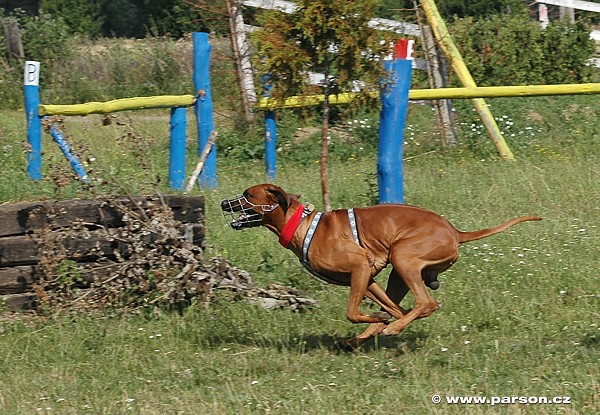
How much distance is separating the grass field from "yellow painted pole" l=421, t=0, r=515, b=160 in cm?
293

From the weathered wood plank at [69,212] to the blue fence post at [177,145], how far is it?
11.3ft

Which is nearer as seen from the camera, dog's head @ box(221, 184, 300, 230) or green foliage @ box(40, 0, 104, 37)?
dog's head @ box(221, 184, 300, 230)

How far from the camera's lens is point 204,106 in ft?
39.8

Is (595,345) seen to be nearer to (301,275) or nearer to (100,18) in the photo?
(301,275)

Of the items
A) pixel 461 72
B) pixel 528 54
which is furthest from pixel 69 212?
pixel 528 54

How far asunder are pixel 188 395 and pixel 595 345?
8.76 ft

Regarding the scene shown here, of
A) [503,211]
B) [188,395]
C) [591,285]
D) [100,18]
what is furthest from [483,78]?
[100,18]

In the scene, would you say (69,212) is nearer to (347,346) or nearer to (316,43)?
(347,346)

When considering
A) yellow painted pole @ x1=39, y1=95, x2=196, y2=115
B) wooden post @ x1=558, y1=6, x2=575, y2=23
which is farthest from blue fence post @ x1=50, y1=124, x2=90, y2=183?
wooden post @ x1=558, y1=6, x2=575, y2=23

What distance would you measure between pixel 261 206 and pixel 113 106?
4450 millimetres

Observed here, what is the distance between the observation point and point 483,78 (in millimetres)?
19203

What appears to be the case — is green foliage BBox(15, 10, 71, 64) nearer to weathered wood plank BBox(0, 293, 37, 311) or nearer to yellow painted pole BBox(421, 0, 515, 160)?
yellow painted pole BBox(421, 0, 515, 160)

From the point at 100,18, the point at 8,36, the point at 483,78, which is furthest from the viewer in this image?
the point at 100,18

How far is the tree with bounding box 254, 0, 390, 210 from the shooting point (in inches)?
341
